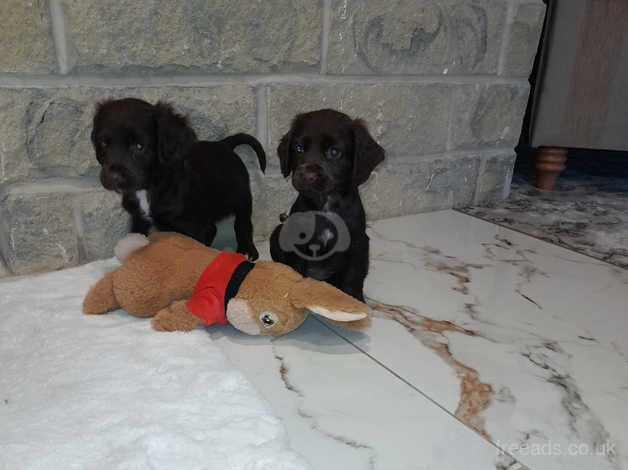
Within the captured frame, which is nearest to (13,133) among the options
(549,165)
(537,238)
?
(537,238)

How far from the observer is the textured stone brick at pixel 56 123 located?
120cm

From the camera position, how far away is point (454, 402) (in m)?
0.84

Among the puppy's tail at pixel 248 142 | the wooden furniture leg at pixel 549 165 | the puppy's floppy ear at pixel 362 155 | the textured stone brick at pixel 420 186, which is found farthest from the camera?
the wooden furniture leg at pixel 549 165

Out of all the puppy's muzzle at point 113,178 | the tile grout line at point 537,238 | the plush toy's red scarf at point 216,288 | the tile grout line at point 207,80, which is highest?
the tile grout line at point 207,80

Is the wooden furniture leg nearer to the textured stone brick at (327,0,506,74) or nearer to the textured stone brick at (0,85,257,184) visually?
the textured stone brick at (327,0,506,74)

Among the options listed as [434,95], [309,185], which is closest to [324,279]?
[309,185]

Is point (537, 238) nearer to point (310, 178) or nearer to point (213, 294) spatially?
point (310, 178)

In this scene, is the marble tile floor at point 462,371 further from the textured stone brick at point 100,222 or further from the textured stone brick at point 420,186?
the textured stone brick at point 100,222

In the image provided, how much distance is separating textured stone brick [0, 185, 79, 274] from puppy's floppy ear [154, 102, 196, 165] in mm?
341

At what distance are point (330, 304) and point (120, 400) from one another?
39 cm

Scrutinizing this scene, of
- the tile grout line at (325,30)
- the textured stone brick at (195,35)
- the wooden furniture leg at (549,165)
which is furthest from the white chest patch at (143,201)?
the wooden furniture leg at (549,165)

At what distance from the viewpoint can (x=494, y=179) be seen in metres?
2.06

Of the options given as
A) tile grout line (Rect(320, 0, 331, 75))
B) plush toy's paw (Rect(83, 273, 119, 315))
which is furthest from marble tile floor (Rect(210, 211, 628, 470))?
tile grout line (Rect(320, 0, 331, 75))

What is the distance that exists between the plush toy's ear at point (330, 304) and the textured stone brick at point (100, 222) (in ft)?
2.15
